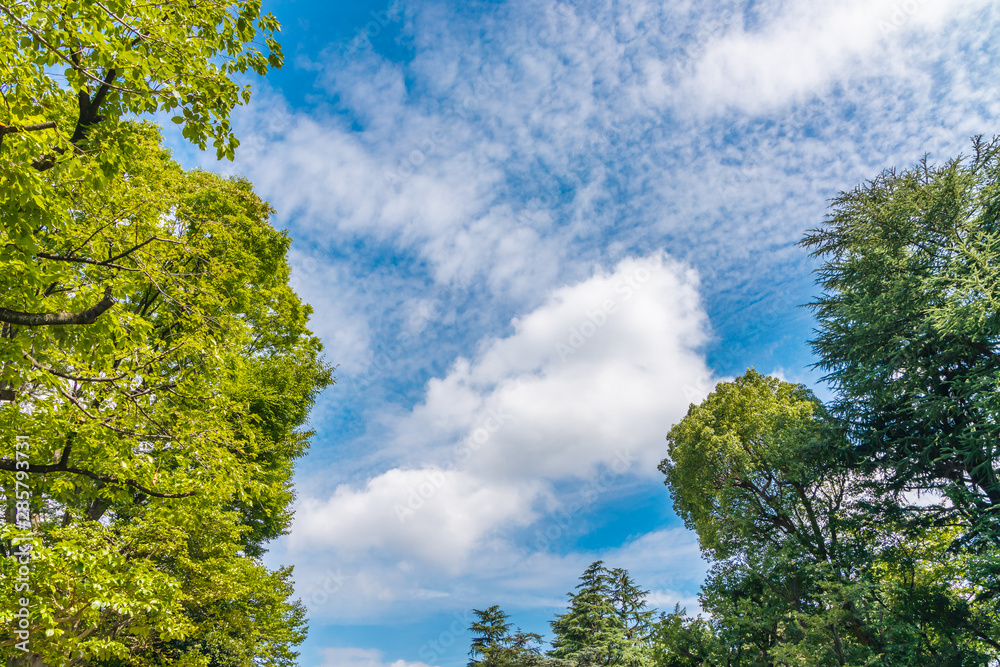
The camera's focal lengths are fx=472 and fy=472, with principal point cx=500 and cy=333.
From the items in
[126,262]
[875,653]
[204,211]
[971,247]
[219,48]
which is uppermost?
[204,211]

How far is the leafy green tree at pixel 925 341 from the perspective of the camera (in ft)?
38.8

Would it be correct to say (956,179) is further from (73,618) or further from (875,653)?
(73,618)

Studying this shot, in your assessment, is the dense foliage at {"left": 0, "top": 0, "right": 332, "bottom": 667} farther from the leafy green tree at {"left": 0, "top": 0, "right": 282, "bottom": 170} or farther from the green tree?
the green tree

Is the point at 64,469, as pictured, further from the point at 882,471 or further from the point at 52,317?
the point at 882,471

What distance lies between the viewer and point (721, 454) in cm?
1978

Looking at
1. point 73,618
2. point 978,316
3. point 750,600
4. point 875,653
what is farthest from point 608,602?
point 73,618

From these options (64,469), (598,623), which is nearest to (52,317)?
(64,469)

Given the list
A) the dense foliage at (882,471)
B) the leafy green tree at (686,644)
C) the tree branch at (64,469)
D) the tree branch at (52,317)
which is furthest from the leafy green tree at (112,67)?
the leafy green tree at (686,644)

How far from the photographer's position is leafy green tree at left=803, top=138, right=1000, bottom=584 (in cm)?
1181

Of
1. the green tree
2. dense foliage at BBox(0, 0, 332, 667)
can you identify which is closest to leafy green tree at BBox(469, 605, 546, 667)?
the green tree

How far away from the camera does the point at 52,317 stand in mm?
5215

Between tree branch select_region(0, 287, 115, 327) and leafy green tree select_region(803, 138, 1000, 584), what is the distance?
16.9 metres

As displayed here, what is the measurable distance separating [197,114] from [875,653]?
64.1 ft

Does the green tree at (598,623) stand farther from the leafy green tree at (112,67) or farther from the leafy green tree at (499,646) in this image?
the leafy green tree at (112,67)
